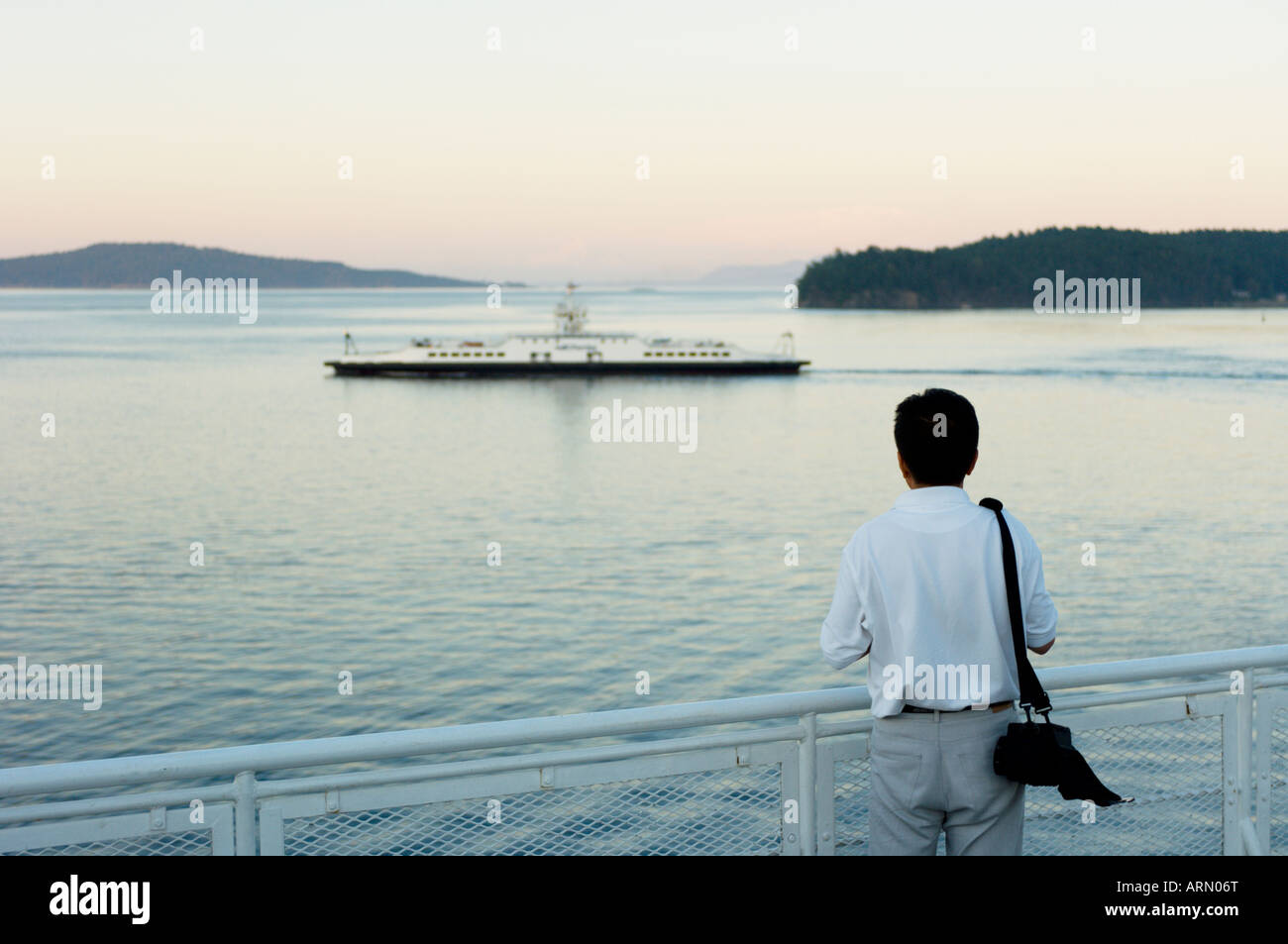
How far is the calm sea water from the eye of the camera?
22531 millimetres

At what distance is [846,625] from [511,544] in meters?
35.3

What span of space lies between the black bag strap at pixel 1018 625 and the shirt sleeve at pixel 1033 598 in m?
0.05

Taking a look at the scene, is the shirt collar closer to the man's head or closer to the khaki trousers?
the man's head

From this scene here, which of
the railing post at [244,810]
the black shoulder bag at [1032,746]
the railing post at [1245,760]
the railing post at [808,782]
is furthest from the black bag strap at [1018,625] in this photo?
the railing post at [244,810]

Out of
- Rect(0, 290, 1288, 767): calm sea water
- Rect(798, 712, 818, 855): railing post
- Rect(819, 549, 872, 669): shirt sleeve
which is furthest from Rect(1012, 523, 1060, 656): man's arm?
Rect(0, 290, 1288, 767): calm sea water

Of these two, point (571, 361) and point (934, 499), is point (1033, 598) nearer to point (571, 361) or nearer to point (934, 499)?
point (934, 499)

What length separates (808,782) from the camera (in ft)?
12.8

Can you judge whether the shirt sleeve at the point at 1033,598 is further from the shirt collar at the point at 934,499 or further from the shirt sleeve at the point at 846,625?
the shirt sleeve at the point at 846,625

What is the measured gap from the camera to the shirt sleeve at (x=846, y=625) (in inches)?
135

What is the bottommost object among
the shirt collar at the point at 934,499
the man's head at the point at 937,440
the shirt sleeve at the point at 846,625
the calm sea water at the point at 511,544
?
the calm sea water at the point at 511,544
